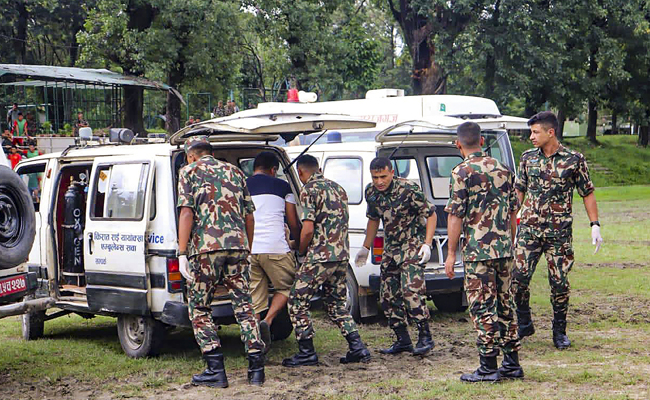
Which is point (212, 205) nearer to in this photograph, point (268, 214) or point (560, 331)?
point (268, 214)

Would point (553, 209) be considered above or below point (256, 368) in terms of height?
above

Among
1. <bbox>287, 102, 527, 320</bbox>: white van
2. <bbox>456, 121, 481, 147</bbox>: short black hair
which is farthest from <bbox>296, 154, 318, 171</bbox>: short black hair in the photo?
<bbox>456, 121, 481, 147</bbox>: short black hair

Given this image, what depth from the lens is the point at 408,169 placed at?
987 centimetres

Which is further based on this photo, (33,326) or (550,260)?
(33,326)

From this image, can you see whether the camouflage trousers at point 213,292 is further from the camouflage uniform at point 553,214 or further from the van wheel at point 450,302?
the van wheel at point 450,302

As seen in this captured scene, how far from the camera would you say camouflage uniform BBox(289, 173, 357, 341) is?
22.6 feet

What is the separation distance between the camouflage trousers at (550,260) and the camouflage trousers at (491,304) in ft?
3.63

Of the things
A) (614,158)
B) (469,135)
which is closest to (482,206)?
(469,135)

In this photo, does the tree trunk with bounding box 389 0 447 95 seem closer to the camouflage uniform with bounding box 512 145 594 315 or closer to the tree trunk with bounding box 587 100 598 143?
the tree trunk with bounding box 587 100 598 143

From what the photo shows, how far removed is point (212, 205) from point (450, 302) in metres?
4.17

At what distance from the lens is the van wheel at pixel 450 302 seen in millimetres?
9438

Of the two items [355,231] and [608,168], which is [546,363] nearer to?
[355,231]

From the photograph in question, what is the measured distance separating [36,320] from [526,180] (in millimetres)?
5124

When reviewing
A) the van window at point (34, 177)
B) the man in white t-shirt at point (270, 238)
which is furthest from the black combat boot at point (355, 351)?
the van window at point (34, 177)
